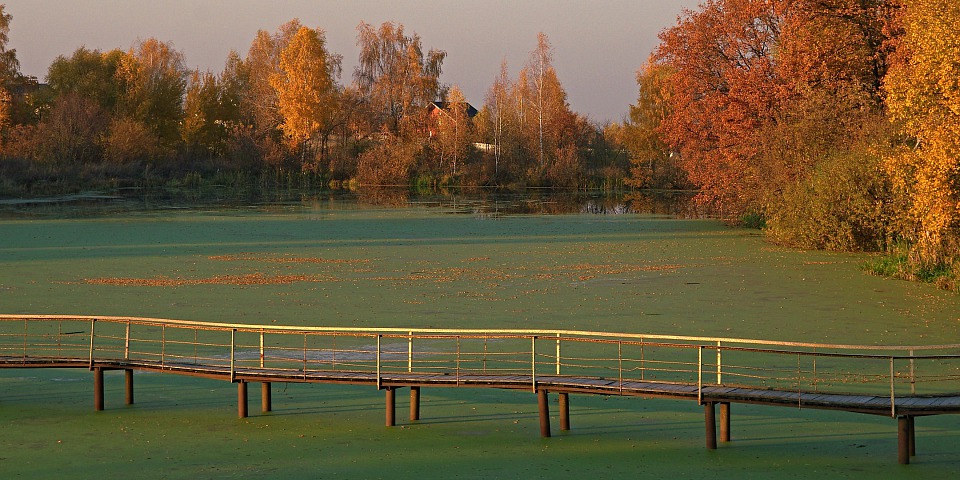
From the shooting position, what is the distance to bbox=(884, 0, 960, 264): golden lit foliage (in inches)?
830

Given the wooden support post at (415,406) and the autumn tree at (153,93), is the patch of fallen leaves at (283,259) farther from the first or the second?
the autumn tree at (153,93)

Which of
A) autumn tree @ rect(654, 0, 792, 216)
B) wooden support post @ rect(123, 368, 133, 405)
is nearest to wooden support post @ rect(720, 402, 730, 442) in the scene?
wooden support post @ rect(123, 368, 133, 405)

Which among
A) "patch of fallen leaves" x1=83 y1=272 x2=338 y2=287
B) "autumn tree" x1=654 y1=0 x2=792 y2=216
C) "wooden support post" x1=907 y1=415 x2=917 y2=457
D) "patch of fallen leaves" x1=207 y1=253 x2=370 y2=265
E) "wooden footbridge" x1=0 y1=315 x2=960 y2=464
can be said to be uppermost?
"autumn tree" x1=654 y1=0 x2=792 y2=216

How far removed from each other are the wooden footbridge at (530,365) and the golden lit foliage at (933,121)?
7.12 meters

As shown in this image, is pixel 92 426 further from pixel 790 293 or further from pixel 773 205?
pixel 773 205

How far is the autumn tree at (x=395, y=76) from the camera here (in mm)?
77062

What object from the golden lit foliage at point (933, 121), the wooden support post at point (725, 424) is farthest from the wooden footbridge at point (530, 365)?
the golden lit foliage at point (933, 121)

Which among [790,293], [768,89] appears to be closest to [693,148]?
[768,89]

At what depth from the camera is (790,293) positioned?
2102 cm

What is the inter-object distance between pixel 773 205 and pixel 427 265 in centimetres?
1087

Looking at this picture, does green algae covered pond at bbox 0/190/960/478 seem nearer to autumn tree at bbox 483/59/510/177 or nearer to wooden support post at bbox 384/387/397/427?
wooden support post at bbox 384/387/397/427

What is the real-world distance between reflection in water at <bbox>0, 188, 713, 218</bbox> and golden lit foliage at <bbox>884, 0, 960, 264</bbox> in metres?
20.3

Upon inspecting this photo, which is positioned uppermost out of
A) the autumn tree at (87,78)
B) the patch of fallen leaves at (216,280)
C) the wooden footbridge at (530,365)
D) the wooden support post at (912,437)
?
the autumn tree at (87,78)

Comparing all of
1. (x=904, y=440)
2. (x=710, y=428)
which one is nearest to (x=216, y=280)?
(x=710, y=428)
